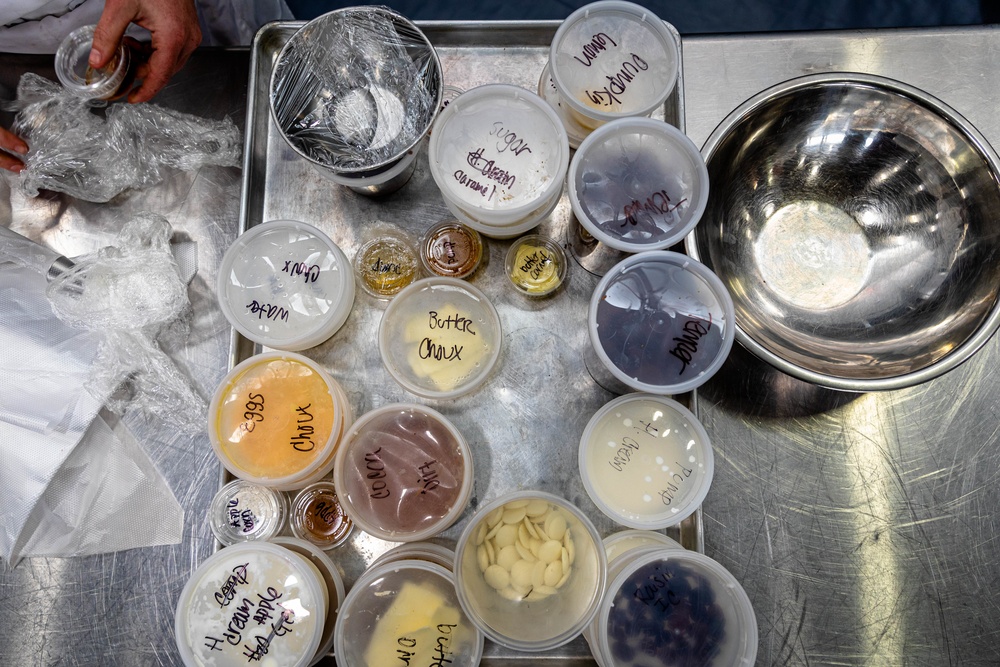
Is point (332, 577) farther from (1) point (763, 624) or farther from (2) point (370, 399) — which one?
(1) point (763, 624)

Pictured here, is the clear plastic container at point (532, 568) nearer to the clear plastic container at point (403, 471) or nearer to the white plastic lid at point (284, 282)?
the clear plastic container at point (403, 471)

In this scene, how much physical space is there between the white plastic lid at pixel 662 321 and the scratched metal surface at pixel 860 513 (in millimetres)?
333

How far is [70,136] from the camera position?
1.68 metres

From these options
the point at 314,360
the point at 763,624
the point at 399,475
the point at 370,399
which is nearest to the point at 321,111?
the point at 314,360

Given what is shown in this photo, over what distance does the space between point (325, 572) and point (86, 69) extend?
1.45 m

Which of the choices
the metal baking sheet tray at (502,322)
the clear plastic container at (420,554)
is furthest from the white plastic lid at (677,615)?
the clear plastic container at (420,554)

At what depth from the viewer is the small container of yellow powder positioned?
1.64 metres

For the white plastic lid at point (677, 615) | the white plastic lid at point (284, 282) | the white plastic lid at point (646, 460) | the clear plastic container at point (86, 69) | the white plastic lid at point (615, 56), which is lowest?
the white plastic lid at point (677, 615)

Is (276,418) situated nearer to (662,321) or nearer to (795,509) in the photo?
(662,321)

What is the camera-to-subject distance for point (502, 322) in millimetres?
1648

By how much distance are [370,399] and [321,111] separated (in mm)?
786

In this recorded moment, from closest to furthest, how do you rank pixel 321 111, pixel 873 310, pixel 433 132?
pixel 433 132, pixel 321 111, pixel 873 310

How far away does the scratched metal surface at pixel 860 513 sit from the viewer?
5.41ft

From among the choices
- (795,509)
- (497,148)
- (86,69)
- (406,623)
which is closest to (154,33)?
(86,69)
